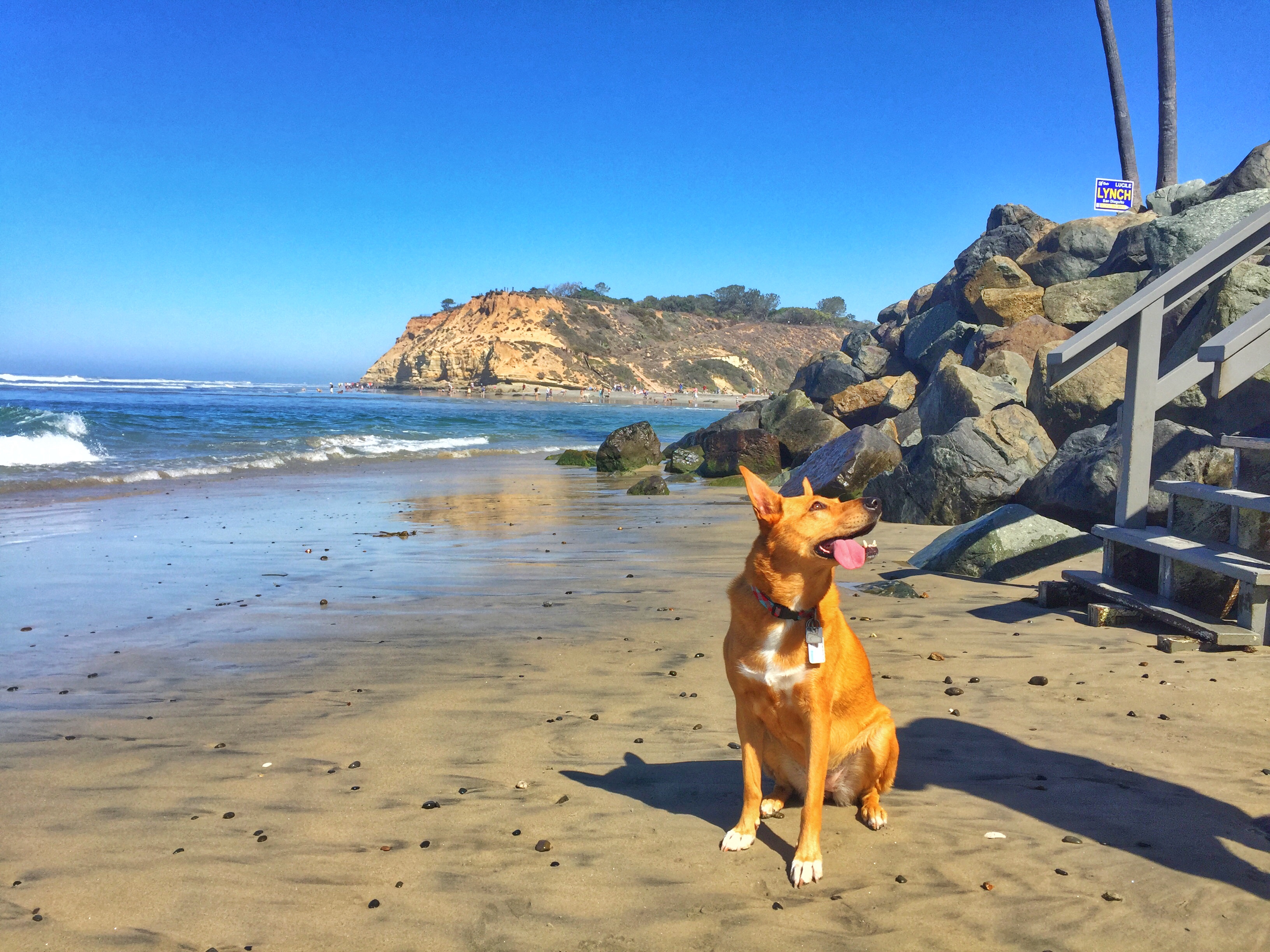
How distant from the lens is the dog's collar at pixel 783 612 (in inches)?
122

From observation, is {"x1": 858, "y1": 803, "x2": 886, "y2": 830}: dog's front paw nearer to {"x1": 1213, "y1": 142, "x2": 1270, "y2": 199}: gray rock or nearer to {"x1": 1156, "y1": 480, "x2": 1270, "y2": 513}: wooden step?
{"x1": 1156, "y1": 480, "x2": 1270, "y2": 513}: wooden step

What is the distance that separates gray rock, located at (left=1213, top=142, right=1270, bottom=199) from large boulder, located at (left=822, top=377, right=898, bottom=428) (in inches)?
299

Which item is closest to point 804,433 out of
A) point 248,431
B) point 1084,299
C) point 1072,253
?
point 1084,299

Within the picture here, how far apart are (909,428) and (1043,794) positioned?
45.0 feet

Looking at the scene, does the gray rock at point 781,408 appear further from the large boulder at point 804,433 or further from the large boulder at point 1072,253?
the large boulder at point 1072,253

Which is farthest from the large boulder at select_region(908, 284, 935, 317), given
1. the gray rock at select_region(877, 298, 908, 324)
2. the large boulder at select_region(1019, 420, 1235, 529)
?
the large boulder at select_region(1019, 420, 1235, 529)

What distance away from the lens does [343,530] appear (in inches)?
442

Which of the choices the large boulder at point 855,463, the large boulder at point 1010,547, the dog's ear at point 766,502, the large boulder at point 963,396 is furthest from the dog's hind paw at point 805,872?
the large boulder at point 963,396

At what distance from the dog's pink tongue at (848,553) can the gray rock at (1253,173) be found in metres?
18.3

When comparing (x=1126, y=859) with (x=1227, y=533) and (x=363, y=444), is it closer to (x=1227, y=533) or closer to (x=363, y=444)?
(x=1227, y=533)

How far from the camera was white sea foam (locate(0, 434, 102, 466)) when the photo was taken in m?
20.1

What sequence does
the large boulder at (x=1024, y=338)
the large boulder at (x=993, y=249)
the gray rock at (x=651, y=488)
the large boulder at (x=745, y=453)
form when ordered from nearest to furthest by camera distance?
1. the large boulder at (x=1024, y=338)
2. the gray rock at (x=651, y=488)
3. the large boulder at (x=745, y=453)
4. the large boulder at (x=993, y=249)

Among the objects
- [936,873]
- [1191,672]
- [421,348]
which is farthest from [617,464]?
[421,348]

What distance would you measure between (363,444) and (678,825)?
89.1 feet
